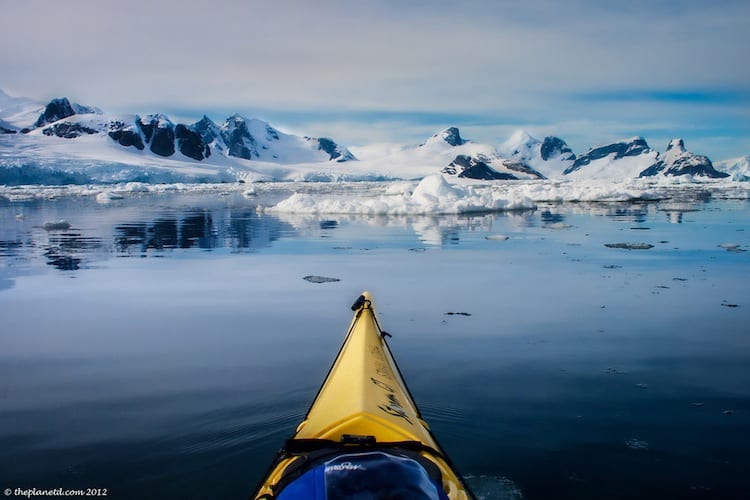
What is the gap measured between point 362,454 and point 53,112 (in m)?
171

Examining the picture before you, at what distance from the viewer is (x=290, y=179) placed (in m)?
112

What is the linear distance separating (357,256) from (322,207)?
487 inches

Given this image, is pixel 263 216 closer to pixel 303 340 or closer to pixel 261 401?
pixel 303 340

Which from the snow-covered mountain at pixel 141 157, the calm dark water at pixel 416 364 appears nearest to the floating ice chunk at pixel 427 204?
A: the calm dark water at pixel 416 364

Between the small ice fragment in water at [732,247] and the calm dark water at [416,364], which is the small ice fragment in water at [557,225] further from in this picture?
A: the calm dark water at [416,364]

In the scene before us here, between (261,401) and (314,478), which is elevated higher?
(314,478)

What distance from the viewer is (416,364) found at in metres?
4.92

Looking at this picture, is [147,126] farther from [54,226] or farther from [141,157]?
[54,226]

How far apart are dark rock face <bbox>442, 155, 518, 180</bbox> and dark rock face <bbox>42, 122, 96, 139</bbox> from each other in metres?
91.6

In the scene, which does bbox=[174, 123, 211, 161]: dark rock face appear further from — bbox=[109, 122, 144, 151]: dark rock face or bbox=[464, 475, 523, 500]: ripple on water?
bbox=[464, 475, 523, 500]: ripple on water

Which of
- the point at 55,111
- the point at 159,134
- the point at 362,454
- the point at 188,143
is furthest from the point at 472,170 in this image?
the point at 362,454

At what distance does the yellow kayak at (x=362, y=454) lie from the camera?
2.24 metres

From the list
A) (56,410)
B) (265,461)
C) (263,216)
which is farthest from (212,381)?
(263,216)

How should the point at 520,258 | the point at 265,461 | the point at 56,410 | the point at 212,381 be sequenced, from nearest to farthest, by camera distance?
the point at 265,461
the point at 56,410
the point at 212,381
the point at 520,258
